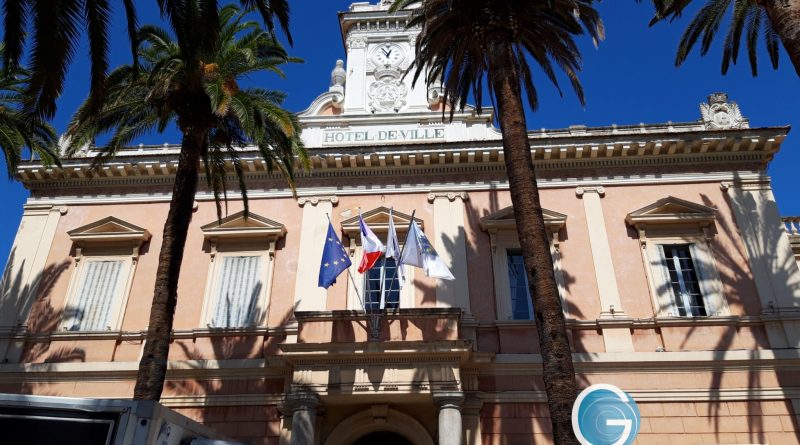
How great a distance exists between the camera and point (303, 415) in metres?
13.1

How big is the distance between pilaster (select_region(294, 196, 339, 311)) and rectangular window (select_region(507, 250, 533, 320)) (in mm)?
4410

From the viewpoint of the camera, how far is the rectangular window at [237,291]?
15617 millimetres


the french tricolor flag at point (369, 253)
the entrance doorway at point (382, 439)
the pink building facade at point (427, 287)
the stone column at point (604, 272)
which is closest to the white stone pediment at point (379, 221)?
the pink building facade at point (427, 287)

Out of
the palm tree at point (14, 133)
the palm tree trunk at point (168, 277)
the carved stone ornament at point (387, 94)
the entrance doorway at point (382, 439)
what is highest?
the carved stone ornament at point (387, 94)

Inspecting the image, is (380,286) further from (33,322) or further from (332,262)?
(33,322)

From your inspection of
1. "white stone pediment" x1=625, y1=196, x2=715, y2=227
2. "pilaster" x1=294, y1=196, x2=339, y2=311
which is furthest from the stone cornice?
"white stone pediment" x1=625, y1=196, x2=715, y2=227

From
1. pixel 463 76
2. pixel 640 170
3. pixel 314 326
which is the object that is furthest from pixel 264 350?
pixel 640 170

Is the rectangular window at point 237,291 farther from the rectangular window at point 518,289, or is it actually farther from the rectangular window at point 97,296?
the rectangular window at point 518,289

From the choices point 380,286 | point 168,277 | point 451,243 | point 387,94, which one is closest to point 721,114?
point 451,243

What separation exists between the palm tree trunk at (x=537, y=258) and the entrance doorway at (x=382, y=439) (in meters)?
5.53

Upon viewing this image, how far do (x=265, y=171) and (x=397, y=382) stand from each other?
6999 mm

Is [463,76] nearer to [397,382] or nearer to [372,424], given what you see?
[397,382]

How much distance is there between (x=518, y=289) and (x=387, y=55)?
27.0 feet

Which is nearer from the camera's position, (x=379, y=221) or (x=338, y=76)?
(x=379, y=221)
